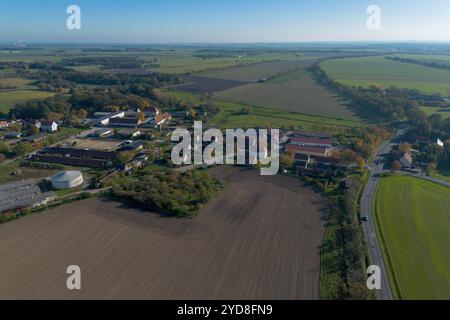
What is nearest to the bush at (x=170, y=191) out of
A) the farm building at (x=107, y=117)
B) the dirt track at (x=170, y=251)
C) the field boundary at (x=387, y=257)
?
the dirt track at (x=170, y=251)

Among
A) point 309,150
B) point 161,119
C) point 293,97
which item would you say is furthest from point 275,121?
point 293,97

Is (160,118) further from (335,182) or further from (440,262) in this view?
(440,262)

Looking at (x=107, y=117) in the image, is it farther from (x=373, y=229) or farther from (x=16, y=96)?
(x=373, y=229)

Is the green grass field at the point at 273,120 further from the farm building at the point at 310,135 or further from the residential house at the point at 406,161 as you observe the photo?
the residential house at the point at 406,161

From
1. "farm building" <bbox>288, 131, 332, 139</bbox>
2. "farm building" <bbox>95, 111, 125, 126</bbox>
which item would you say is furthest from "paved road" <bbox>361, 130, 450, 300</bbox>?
"farm building" <bbox>95, 111, 125, 126</bbox>

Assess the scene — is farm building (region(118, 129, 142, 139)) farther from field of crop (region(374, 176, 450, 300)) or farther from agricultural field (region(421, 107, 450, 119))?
agricultural field (region(421, 107, 450, 119))
